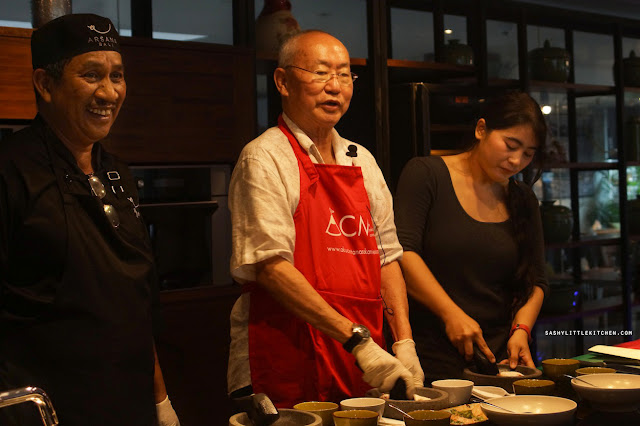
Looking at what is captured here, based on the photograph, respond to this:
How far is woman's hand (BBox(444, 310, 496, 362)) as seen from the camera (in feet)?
7.14

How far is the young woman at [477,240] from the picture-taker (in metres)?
2.31

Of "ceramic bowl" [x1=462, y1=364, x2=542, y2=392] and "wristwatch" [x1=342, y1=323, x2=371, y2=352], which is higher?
"wristwatch" [x1=342, y1=323, x2=371, y2=352]

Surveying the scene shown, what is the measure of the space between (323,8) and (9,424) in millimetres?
3586

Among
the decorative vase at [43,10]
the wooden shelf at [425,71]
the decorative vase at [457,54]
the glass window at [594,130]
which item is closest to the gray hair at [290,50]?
the decorative vase at [43,10]

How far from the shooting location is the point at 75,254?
1.59m

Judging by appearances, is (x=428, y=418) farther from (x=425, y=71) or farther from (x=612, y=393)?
(x=425, y=71)

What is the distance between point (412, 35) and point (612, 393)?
3734 mm

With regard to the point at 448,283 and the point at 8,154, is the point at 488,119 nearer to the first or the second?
the point at 448,283

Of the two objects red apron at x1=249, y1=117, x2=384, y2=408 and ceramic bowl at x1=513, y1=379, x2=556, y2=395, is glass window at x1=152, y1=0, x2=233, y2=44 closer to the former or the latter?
red apron at x1=249, y1=117, x2=384, y2=408

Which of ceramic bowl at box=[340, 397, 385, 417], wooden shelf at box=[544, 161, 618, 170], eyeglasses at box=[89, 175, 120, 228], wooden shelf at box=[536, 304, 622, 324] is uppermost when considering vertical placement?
wooden shelf at box=[544, 161, 618, 170]

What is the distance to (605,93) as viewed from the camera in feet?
17.1

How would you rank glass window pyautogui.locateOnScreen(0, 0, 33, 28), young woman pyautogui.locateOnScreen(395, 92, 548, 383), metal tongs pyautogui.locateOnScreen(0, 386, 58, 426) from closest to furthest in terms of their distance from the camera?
metal tongs pyautogui.locateOnScreen(0, 386, 58, 426), young woman pyautogui.locateOnScreen(395, 92, 548, 383), glass window pyautogui.locateOnScreen(0, 0, 33, 28)

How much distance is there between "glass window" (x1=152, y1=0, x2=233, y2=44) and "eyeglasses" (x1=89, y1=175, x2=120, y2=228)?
2.27 m

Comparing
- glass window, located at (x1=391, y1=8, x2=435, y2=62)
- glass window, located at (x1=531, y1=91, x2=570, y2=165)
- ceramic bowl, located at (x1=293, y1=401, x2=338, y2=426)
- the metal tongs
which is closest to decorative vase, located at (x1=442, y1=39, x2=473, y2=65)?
glass window, located at (x1=391, y1=8, x2=435, y2=62)
